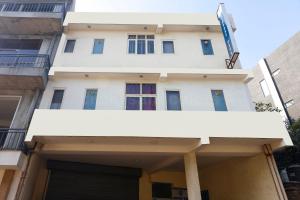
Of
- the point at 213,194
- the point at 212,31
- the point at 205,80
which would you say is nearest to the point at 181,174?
the point at 213,194

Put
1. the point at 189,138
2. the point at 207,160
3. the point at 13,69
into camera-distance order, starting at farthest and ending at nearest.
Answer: the point at 207,160
the point at 13,69
the point at 189,138

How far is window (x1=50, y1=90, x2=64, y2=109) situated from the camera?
8.15 metres

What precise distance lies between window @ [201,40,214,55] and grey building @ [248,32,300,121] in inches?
429

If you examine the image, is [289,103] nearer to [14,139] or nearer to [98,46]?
[98,46]

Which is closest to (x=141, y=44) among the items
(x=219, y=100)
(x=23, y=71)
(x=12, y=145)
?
(x=219, y=100)

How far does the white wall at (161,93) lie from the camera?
26.8 ft

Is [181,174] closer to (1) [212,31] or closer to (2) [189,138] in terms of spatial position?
(2) [189,138]

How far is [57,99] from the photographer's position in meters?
8.29

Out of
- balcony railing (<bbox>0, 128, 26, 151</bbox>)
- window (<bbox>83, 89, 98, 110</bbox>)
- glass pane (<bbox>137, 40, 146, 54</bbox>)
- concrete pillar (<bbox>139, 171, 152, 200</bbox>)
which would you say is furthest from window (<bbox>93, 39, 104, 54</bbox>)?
concrete pillar (<bbox>139, 171, 152, 200</bbox>)

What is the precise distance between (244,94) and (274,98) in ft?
40.1

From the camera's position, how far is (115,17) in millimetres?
10250

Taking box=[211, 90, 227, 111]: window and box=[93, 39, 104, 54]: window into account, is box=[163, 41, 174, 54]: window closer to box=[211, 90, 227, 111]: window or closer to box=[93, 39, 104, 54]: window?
box=[211, 90, 227, 111]: window

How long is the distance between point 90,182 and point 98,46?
6044mm

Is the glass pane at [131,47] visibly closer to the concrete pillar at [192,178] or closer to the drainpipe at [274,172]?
the concrete pillar at [192,178]
